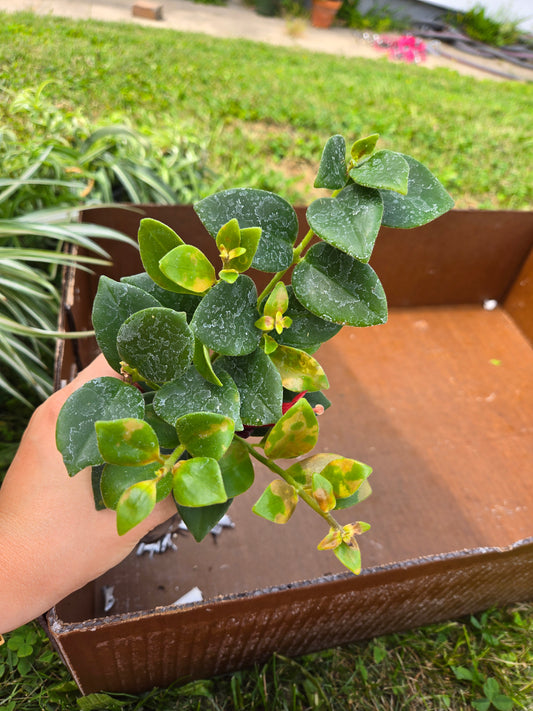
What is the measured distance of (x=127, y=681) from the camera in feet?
2.24

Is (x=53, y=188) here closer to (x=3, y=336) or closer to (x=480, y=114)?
(x=3, y=336)

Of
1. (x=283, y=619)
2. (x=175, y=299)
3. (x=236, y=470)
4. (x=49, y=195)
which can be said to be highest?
(x=175, y=299)

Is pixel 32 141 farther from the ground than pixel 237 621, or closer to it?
farther from the ground

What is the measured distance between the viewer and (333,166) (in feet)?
1.21

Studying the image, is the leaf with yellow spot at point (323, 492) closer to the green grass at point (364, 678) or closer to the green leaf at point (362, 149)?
the green leaf at point (362, 149)

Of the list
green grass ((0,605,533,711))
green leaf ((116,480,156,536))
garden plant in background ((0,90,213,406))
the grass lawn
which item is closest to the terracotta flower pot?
the grass lawn

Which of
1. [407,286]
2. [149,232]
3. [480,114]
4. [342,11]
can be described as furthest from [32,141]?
[342,11]

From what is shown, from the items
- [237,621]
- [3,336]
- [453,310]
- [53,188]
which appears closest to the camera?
[237,621]

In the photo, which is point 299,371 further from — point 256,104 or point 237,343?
point 256,104

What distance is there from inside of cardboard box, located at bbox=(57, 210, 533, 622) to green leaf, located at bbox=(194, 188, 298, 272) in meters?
0.45

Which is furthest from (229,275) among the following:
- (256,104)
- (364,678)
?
(256,104)

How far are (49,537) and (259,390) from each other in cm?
23

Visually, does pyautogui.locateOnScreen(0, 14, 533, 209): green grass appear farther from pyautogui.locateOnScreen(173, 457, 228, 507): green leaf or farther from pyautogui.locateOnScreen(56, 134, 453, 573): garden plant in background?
pyautogui.locateOnScreen(173, 457, 228, 507): green leaf

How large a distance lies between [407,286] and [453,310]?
184mm
